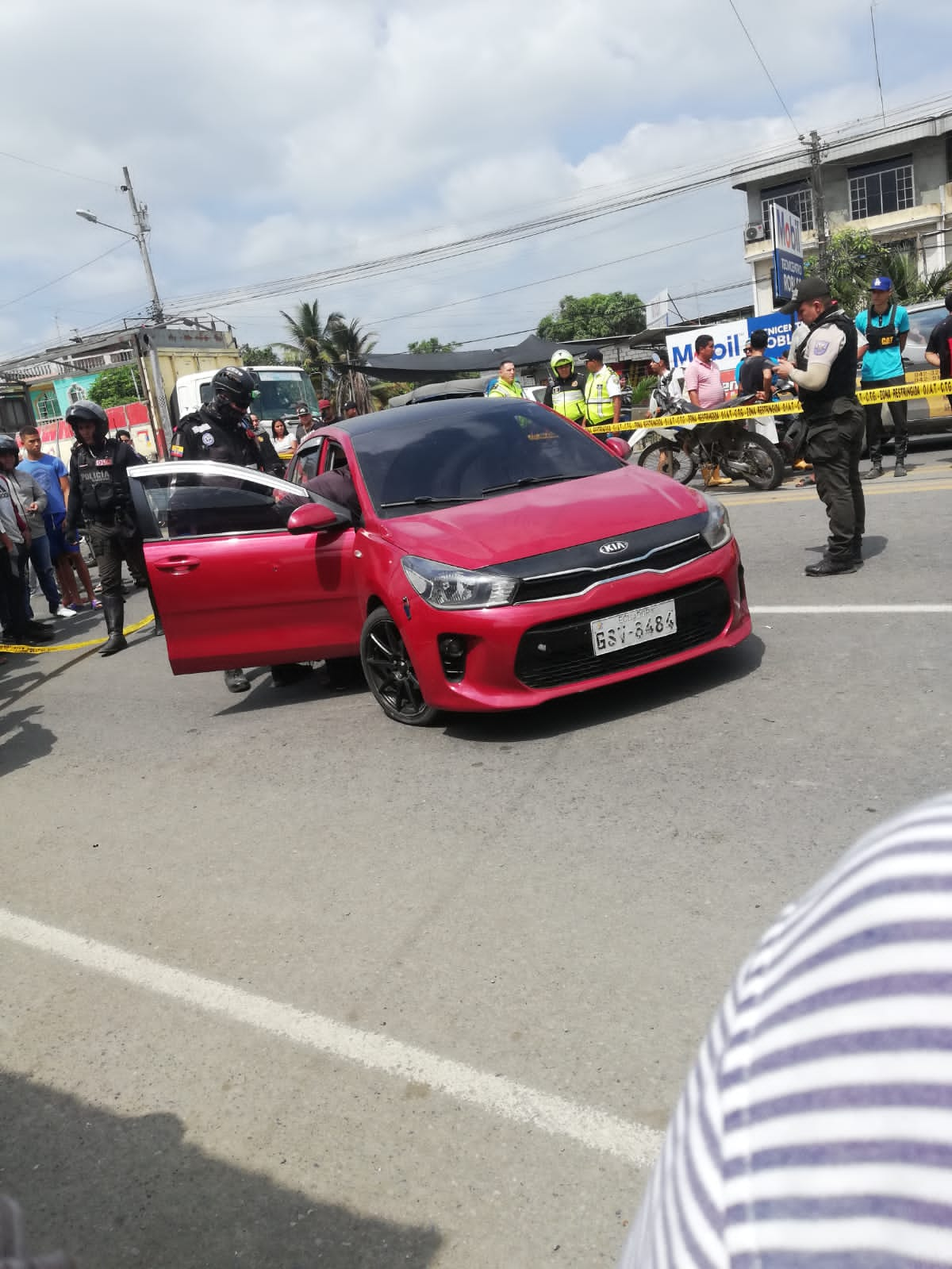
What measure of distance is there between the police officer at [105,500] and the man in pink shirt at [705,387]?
6.33 metres

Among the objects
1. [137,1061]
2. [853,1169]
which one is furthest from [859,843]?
[137,1061]

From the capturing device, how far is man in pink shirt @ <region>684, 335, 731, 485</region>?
12.8 m

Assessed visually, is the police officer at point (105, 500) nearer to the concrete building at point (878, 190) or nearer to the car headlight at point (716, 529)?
the car headlight at point (716, 529)

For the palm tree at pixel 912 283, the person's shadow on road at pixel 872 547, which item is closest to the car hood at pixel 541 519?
the person's shadow on road at pixel 872 547

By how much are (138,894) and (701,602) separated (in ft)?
9.28

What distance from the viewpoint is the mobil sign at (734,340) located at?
1662 centimetres

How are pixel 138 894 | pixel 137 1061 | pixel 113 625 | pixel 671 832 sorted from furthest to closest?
pixel 113 625
pixel 138 894
pixel 671 832
pixel 137 1061

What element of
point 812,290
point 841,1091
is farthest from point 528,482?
point 841,1091

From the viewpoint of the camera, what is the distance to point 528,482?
6.10m

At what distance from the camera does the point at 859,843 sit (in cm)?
75

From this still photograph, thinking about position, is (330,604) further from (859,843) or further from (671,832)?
(859,843)

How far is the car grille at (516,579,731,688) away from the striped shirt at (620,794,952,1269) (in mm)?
4220

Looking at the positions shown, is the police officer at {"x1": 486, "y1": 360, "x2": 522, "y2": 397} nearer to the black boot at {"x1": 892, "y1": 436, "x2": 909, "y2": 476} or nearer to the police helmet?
the black boot at {"x1": 892, "y1": 436, "x2": 909, "y2": 476}

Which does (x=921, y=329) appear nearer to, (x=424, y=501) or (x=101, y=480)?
(x=101, y=480)
